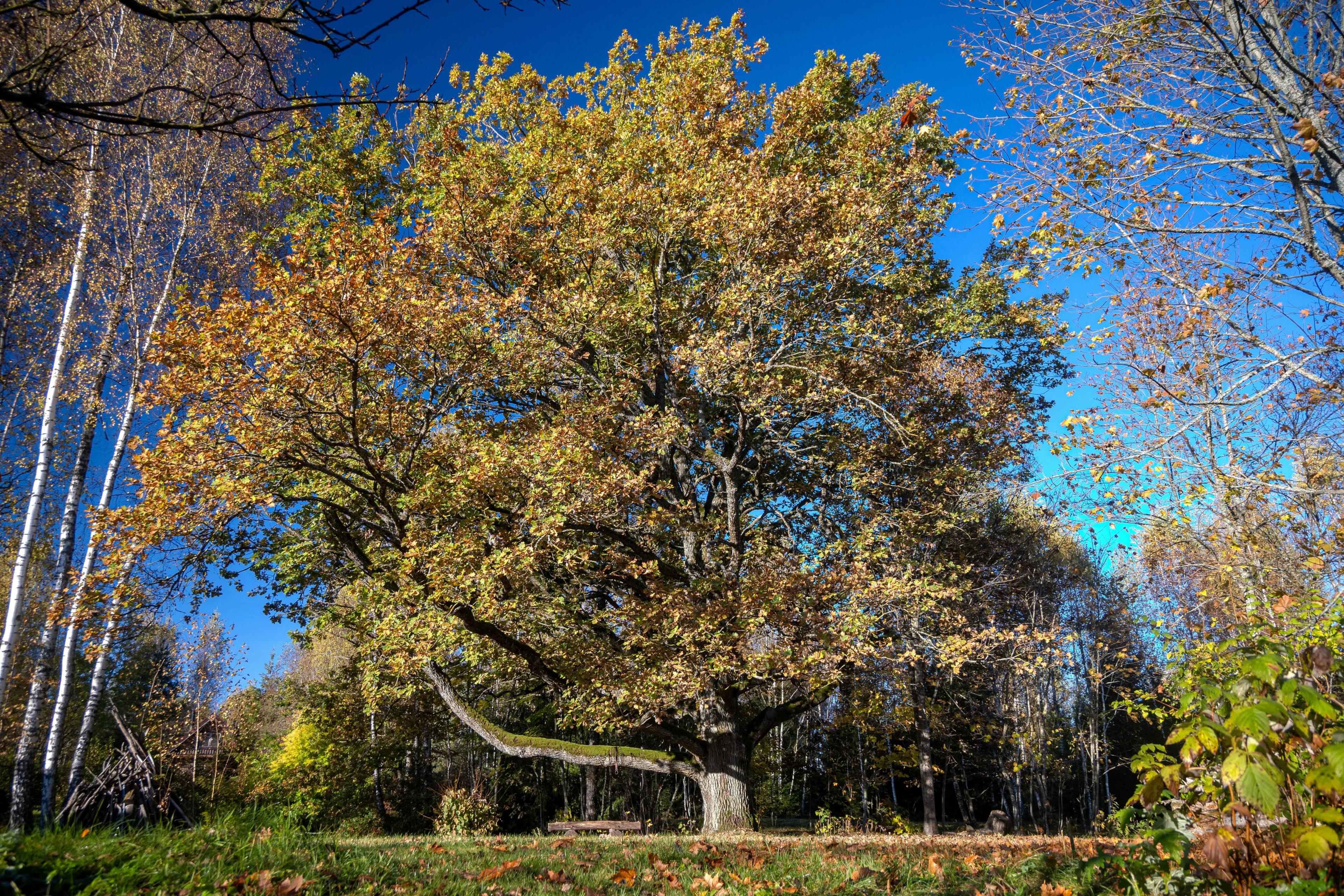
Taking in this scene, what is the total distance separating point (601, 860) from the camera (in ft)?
18.2

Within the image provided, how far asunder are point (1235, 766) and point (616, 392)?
9044 mm

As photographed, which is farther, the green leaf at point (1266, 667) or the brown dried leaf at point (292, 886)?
the brown dried leaf at point (292, 886)

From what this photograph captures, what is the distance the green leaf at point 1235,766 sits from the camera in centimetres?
204

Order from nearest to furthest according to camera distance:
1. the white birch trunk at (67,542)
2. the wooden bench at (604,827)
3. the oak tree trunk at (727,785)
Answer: the white birch trunk at (67,542) → the oak tree trunk at (727,785) → the wooden bench at (604,827)

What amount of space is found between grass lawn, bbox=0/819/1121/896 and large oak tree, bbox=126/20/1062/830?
3.27 m

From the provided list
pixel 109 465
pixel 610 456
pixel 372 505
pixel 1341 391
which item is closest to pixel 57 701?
pixel 109 465

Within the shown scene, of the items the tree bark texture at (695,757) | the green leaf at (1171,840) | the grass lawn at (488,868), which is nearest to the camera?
the green leaf at (1171,840)

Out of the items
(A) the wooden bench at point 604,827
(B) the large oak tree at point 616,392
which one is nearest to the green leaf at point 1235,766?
(B) the large oak tree at point 616,392

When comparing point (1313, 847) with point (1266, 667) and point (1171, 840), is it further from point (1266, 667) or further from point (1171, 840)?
point (1266, 667)

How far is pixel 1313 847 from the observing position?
203 centimetres

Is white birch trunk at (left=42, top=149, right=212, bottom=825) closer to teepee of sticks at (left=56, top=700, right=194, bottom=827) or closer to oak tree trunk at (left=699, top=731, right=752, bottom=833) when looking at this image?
teepee of sticks at (left=56, top=700, right=194, bottom=827)

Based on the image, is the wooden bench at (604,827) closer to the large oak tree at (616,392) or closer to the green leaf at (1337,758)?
the large oak tree at (616,392)

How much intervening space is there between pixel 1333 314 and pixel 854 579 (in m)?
5.89

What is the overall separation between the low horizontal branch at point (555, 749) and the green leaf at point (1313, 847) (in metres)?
10.3
